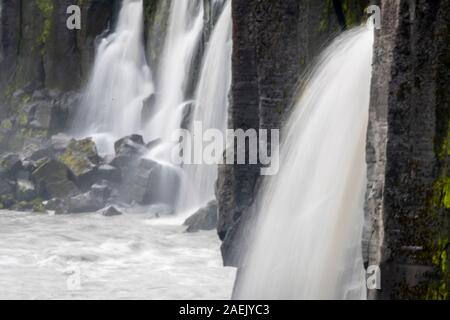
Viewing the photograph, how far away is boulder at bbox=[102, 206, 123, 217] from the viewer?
26.0 metres

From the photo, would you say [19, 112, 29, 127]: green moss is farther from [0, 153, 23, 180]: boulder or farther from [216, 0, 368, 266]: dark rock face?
[216, 0, 368, 266]: dark rock face

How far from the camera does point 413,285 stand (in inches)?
310

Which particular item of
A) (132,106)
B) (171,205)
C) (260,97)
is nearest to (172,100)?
(132,106)

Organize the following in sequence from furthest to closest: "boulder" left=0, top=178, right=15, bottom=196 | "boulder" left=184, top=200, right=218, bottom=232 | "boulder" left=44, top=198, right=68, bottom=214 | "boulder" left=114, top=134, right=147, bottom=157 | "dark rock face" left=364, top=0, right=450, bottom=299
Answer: "boulder" left=0, top=178, right=15, bottom=196 < "boulder" left=114, top=134, right=147, bottom=157 < "boulder" left=44, top=198, right=68, bottom=214 < "boulder" left=184, top=200, right=218, bottom=232 < "dark rock face" left=364, top=0, right=450, bottom=299

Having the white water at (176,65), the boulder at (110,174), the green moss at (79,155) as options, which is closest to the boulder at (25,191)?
the green moss at (79,155)

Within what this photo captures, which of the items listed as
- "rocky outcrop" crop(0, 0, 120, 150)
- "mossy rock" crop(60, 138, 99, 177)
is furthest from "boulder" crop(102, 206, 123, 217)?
"rocky outcrop" crop(0, 0, 120, 150)

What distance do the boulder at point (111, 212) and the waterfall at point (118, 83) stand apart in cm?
794

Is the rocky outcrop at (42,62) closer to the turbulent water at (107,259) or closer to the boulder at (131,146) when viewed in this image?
the boulder at (131,146)

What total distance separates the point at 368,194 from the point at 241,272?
13.8 feet

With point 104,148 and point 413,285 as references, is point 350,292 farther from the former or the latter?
point 104,148

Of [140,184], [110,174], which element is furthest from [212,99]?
[110,174]

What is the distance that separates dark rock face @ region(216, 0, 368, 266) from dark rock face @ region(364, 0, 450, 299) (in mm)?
4813

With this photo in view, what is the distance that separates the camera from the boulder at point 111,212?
26.0 metres
